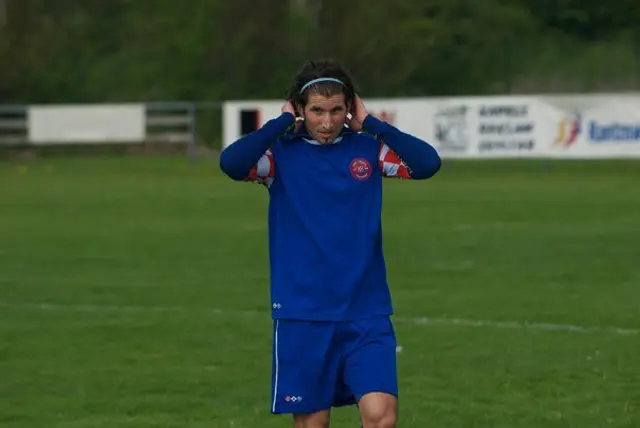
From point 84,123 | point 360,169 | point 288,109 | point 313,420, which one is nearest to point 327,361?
point 313,420

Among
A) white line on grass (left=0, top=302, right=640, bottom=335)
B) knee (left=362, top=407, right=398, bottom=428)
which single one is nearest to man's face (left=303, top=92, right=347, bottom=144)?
knee (left=362, top=407, right=398, bottom=428)

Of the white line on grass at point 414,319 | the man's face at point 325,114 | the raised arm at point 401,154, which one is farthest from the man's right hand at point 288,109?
the white line on grass at point 414,319

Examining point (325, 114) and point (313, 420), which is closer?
point (325, 114)

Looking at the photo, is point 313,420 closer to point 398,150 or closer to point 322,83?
point 398,150

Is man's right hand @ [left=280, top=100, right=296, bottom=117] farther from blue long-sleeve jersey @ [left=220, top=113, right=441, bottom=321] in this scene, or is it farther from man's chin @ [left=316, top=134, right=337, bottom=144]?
man's chin @ [left=316, top=134, right=337, bottom=144]

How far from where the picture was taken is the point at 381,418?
5.10 m

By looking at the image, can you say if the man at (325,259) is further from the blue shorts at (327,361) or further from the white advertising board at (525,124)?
the white advertising board at (525,124)

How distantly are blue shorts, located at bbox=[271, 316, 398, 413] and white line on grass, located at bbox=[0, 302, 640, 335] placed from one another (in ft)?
16.6

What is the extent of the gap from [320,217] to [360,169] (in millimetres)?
226

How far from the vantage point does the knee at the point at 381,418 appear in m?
5.10

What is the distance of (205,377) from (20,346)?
1.77 metres

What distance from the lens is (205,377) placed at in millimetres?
8602

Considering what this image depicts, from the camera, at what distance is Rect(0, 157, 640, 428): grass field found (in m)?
7.82

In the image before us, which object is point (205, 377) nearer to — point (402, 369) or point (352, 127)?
point (402, 369)
